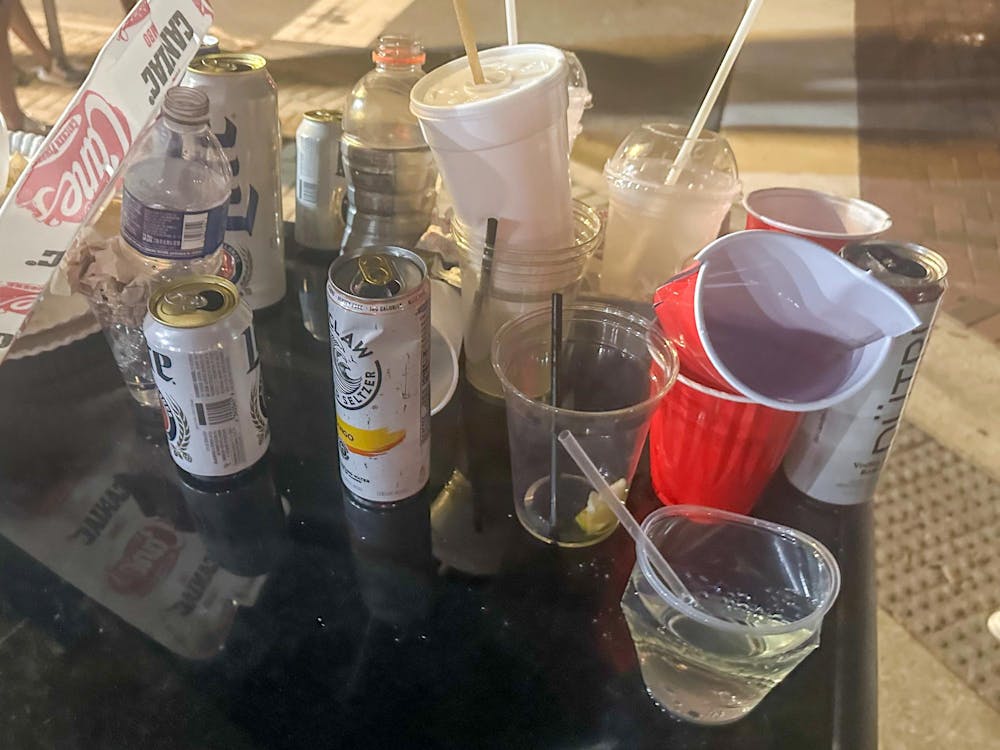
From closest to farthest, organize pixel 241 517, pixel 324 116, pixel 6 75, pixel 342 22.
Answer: pixel 241 517 → pixel 324 116 → pixel 6 75 → pixel 342 22

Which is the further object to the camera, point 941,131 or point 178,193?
point 941,131

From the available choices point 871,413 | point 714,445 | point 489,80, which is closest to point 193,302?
point 489,80

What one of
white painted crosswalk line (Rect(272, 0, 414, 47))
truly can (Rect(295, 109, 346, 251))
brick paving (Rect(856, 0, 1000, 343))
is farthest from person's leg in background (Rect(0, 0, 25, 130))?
brick paving (Rect(856, 0, 1000, 343))

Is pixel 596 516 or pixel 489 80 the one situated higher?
pixel 489 80

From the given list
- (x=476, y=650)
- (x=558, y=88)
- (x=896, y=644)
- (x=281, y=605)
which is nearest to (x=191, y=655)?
(x=281, y=605)

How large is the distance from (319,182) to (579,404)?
41 centimetres

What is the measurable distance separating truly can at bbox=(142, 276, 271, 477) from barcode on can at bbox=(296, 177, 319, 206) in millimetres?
338

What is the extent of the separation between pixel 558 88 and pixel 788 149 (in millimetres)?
2237

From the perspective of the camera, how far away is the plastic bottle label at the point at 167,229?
0.61 m

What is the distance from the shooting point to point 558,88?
1.92ft

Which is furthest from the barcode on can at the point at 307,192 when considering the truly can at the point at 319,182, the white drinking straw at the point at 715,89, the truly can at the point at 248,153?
the white drinking straw at the point at 715,89

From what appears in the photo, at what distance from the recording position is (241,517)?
63 centimetres

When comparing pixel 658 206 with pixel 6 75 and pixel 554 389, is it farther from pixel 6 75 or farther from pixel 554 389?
pixel 6 75

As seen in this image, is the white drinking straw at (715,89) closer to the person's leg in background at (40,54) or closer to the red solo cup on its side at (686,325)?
the red solo cup on its side at (686,325)
